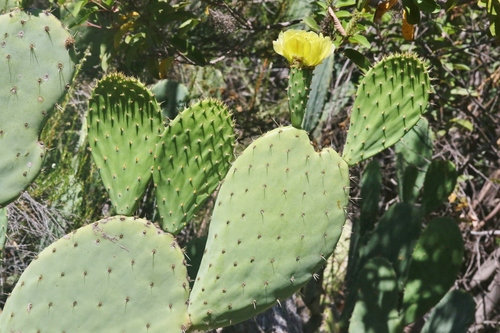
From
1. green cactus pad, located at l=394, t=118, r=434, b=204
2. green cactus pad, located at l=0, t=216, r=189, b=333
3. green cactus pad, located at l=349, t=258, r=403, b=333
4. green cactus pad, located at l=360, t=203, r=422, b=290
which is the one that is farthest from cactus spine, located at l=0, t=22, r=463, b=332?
green cactus pad, located at l=394, t=118, r=434, b=204

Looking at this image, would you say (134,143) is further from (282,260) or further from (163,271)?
(282,260)

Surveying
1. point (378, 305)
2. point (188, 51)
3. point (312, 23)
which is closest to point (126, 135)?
point (312, 23)

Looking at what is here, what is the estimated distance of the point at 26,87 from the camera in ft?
6.60

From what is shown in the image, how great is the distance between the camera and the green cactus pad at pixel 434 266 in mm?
2916

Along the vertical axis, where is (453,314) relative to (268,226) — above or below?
below

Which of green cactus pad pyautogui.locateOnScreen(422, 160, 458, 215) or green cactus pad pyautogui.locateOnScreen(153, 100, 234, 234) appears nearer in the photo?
green cactus pad pyautogui.locateOnScreen(153, 100, 234, 234)

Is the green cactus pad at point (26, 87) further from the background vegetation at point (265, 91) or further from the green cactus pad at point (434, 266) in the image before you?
the green cactus pad at point (434, 266)

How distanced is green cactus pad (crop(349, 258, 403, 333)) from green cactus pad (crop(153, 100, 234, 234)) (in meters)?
1.11

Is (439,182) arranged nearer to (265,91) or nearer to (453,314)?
(453,314)

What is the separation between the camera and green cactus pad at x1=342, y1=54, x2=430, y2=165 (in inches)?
80.2

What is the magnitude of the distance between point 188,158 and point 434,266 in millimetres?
1346

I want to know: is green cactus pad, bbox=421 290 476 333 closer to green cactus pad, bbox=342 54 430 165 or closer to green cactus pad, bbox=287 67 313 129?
green cactus pad, bbox=342 54 430 165

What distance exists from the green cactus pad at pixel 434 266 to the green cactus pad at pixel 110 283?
135cm

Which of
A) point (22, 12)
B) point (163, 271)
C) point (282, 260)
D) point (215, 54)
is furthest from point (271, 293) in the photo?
point (215, 54)
